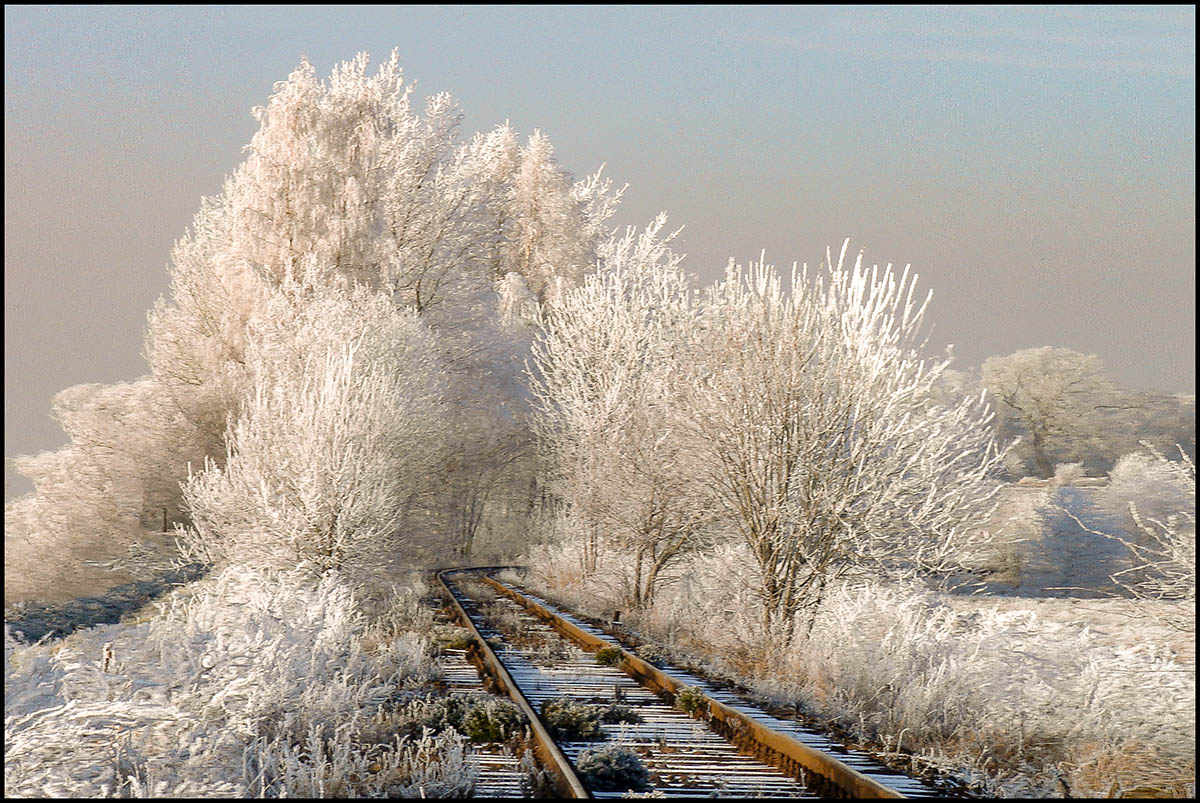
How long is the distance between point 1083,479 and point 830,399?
43.1 metres

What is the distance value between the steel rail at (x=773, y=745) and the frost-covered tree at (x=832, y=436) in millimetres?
2170

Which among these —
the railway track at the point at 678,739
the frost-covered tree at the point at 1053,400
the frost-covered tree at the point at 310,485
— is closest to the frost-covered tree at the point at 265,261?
the frost-covered tree at the point at 310,485

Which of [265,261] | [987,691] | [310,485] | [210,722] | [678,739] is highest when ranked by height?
[265,261]

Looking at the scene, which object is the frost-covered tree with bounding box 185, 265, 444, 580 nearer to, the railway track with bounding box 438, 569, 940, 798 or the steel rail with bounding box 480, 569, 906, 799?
the railway track with bounding box 438, 569, 940, 798

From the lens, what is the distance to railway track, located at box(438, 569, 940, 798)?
658 cm

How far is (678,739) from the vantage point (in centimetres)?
812

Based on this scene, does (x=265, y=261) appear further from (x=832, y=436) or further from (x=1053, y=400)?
(x=1053, y=400)

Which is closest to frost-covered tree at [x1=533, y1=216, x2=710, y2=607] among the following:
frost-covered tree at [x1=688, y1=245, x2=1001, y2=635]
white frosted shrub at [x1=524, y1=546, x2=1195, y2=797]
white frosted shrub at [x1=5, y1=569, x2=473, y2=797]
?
frost-covered tree at [x1=688, y1=245, x2=1001, y2=635]

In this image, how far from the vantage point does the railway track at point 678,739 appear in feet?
21.6

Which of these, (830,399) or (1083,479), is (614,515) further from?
(1083,479)

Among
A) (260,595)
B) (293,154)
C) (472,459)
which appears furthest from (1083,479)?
(260,595)

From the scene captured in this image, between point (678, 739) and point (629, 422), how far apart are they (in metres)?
12.0

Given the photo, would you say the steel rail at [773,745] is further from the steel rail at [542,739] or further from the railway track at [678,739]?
the steel rail at [542,739]

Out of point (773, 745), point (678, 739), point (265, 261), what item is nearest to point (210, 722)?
point (678, 739)
